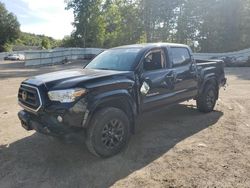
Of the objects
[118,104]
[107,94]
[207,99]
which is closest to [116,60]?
[118,104]

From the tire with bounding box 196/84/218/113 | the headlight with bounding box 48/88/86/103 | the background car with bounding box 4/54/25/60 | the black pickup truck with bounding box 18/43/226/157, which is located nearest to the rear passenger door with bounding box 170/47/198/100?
the black pickup truck with bounding box 18/43/226/157

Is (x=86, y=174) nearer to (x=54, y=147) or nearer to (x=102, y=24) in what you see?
(x=54, y=147)

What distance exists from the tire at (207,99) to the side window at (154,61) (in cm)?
201

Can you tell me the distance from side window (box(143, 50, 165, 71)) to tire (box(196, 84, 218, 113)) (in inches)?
79.1

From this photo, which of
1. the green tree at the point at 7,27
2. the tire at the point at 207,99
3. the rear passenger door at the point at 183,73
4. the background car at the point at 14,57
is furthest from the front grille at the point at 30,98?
the green tree at the point at 7,27

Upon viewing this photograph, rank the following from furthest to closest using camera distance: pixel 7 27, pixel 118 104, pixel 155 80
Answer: pixel 7 27
pixel 155 80
pixel 118 104

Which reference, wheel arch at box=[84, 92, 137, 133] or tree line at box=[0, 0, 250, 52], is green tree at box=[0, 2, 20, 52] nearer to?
tree line at box=[0, 0, 250, 52]

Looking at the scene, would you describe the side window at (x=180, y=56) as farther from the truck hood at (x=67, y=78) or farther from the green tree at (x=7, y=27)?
the green tree at (x=7, y=27)

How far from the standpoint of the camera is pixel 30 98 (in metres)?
5.23

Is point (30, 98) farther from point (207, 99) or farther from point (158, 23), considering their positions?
point (158, 23)

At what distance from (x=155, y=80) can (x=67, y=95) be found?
1982mm

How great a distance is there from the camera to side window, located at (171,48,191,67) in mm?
6875

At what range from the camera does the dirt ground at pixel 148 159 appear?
453cm

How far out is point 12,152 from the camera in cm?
567
